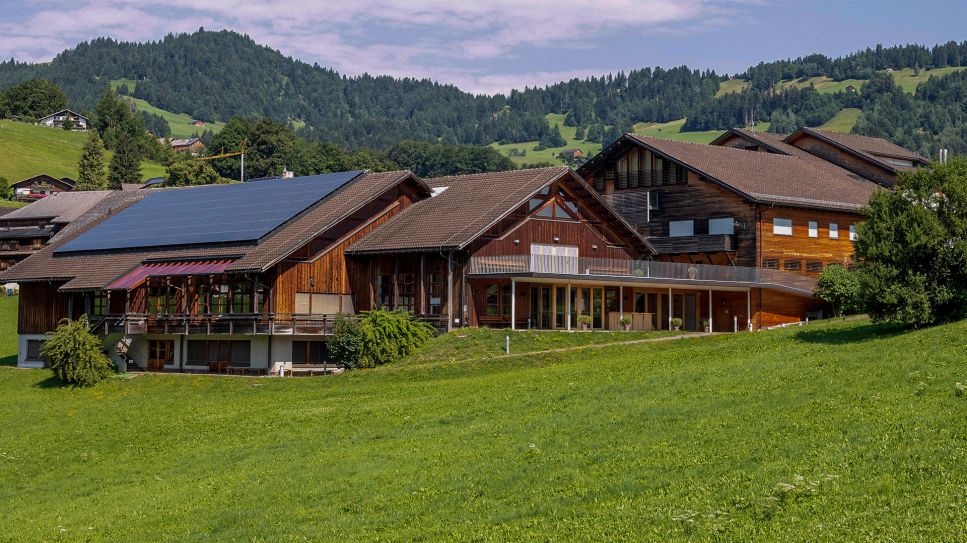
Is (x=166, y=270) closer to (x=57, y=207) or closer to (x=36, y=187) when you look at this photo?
(x=57, y=207)

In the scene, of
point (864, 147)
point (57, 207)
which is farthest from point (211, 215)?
point (57, 207)

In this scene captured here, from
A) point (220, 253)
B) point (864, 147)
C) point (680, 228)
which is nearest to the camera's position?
point (220, 253)

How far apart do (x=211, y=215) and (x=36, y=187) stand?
12167 centimetres

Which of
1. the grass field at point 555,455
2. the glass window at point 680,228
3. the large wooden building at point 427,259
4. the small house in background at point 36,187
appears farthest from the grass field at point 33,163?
the grass field at point 555,455

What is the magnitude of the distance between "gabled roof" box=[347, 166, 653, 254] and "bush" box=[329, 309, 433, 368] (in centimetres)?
405

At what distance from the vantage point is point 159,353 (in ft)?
186

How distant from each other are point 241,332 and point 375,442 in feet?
77.2

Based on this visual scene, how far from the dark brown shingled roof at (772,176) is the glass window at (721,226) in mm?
1965

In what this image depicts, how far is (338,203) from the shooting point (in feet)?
188

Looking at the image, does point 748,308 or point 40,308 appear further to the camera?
point 40,308

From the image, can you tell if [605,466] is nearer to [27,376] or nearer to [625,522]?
[625,522]

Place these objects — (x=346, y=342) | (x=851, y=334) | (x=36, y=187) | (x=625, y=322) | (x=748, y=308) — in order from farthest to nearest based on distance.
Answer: (x=36, y=187) → (x=748, y=308) → (x=625, y=322) → (x=346, y=342) → (x=851, y=334)

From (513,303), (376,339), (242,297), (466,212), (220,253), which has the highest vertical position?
(466,212)

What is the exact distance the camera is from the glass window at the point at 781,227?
62156 millimetres
